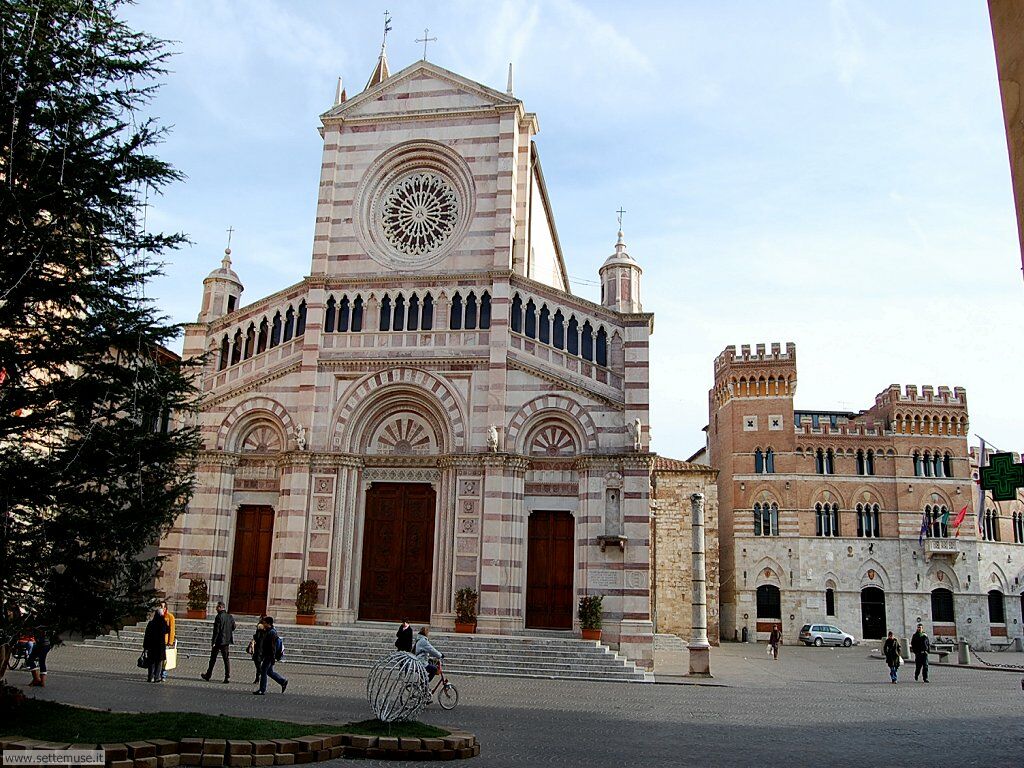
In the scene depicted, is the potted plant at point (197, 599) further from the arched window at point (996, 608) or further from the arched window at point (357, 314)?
the arched window at point (996, 608)

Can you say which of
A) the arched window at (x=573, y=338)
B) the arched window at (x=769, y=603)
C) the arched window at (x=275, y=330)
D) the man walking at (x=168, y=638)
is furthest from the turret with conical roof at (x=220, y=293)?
the arched window at (x=769, y=603)

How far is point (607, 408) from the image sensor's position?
88.3 ft

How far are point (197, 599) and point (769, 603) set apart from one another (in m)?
36.1

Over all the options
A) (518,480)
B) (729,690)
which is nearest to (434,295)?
(518,480)

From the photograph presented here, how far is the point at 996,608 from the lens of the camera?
51906 mm

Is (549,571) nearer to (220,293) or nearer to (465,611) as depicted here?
(465,611)

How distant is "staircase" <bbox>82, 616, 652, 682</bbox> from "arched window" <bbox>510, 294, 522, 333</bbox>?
9931 millimetres

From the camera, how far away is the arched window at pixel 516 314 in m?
28.1

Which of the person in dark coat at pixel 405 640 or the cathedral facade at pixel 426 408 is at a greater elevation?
the cathedral facade at pixel 426 408

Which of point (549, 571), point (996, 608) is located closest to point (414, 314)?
point (549, 571)

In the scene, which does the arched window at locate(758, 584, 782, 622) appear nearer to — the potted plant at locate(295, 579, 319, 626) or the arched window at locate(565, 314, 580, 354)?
the arched window at locate(565, 314, 580, 354)

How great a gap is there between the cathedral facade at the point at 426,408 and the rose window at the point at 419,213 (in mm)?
75

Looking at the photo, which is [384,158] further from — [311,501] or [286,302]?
[311,501]

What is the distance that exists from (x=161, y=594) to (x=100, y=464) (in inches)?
114
